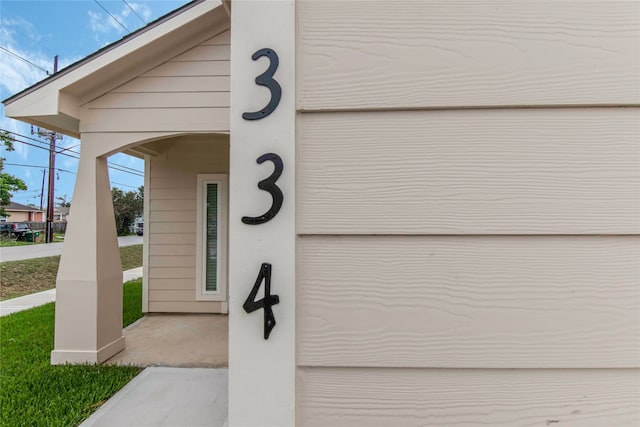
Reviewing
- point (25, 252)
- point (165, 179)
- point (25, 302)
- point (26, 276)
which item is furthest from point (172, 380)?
point (25, 252)

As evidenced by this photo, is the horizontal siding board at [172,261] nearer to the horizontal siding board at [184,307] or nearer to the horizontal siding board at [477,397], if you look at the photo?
the horizontal siding board at [184,307]

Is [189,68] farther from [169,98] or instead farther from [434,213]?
[434,213]

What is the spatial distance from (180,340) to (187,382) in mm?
1399

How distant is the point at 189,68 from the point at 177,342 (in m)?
3.10

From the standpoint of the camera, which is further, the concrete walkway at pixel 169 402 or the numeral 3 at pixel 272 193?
the concrete walkway at pixel 169 402

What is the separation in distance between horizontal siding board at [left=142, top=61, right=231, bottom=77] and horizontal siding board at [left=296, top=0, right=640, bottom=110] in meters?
2.98

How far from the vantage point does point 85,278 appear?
3.44m

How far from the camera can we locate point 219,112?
342cm

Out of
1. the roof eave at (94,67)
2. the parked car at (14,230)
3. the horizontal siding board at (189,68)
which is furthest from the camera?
the parked car at (14,230)

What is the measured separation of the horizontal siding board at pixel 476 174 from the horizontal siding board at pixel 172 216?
17.5ft

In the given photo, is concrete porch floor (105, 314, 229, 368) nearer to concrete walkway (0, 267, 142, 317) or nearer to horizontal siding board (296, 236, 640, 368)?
concrete walkway (0, 267, 142, 317)

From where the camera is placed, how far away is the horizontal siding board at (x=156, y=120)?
3.42 meters

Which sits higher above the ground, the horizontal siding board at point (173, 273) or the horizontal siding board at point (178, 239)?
the horizontal siding board at point (178, 239)

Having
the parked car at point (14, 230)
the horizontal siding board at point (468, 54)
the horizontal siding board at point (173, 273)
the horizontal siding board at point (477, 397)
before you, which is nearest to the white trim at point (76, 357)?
the horizontal siding board at point (173, 273)
